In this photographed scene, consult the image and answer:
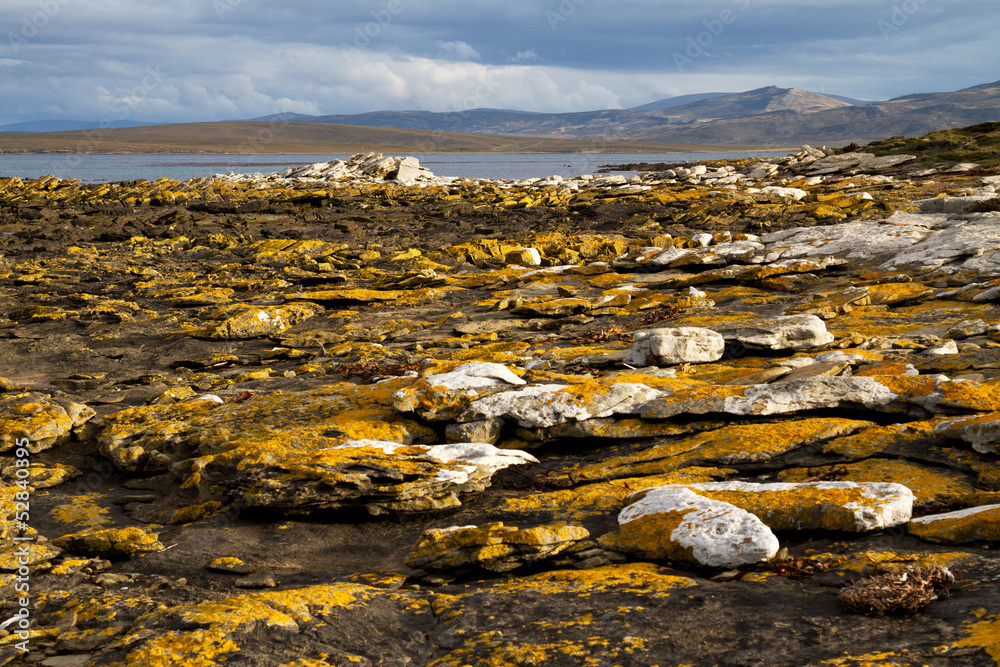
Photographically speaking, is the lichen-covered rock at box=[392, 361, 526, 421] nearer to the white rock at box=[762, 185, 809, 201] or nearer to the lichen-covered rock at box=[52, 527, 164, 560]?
the lichen-covered rock at box=[52, 527, 164, 560]

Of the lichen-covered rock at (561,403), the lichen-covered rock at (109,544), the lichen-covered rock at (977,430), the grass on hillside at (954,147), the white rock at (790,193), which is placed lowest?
the lichen-covered rock at (109,544)

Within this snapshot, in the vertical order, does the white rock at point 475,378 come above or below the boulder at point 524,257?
below

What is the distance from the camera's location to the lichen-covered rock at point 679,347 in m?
13.7

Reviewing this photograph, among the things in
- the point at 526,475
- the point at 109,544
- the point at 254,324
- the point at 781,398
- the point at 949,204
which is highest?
the point at 949,204

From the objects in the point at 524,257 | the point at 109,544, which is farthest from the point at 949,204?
the point at 109,544

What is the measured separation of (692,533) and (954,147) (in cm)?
6838

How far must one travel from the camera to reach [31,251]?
35000 millimetres

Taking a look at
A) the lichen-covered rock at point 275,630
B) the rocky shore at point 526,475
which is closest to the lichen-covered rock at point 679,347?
the rocky shore at point 526,475

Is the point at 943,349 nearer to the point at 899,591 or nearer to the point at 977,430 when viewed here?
the point at 977,430

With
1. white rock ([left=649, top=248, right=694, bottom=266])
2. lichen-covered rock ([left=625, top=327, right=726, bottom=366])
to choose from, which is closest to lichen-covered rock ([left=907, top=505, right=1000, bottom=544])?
lichen-covered rock ([left=625, top=327, right=726, bottom=366])

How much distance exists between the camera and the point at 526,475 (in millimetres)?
10094

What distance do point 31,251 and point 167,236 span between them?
23.5 ft

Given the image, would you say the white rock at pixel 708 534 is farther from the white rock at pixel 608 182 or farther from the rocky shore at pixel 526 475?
the white rock at pixel 608 182

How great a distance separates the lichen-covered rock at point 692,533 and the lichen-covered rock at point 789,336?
6957 millimetres
